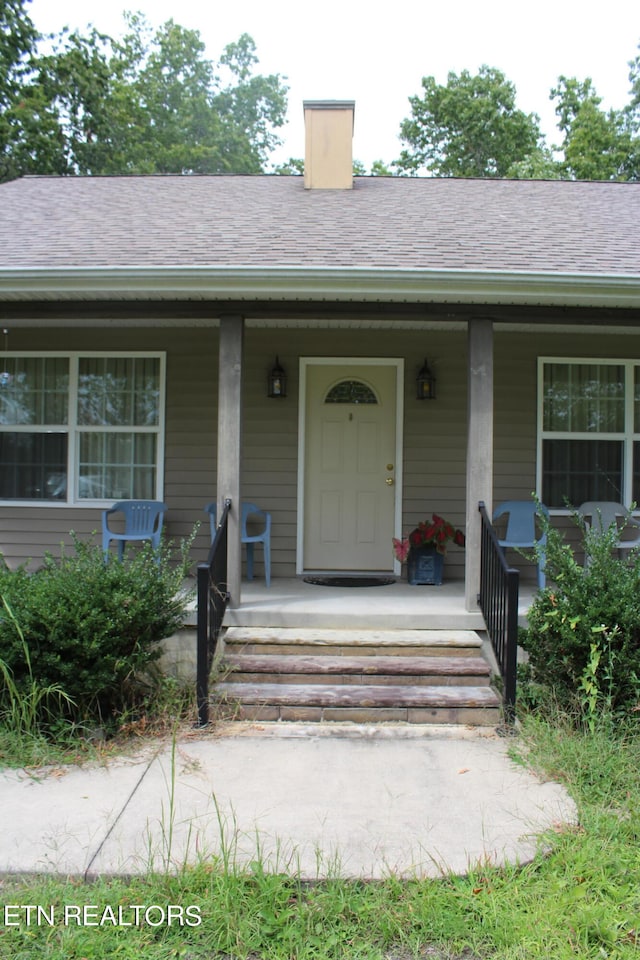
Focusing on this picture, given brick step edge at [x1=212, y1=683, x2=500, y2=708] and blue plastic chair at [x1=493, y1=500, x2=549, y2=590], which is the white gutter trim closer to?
blue plastic chair at [x1=493, y1=500, x2=549, y2=590]

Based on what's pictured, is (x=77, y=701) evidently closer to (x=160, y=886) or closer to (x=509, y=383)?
(x=160, y=886)

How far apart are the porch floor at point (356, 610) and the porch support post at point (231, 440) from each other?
0.77ft

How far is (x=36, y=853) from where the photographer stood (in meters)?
2.74

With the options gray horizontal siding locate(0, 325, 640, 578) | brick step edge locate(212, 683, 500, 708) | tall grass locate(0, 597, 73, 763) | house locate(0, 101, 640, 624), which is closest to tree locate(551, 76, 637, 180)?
house locate(0, 101, 640, 624)

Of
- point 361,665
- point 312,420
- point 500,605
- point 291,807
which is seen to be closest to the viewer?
point 291,807

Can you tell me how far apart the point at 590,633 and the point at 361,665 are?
4.53 feet

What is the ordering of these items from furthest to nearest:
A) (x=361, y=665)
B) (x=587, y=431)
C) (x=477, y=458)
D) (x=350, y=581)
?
(x=587, y=431), (x=350, y=581), (x=477, y=458), (x=361, y=665)

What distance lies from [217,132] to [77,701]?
30.3 meters

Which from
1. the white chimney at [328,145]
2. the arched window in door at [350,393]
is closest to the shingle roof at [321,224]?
the white chimney at [328,145]

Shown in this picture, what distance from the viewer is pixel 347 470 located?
6.63 metres

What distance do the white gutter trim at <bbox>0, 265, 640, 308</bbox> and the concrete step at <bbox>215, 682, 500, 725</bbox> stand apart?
2549mm

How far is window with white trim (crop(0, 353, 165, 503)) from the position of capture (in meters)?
6.59

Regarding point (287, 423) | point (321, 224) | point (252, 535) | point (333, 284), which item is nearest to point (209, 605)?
point (333, 284)

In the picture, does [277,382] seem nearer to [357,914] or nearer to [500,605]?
[500,605]
